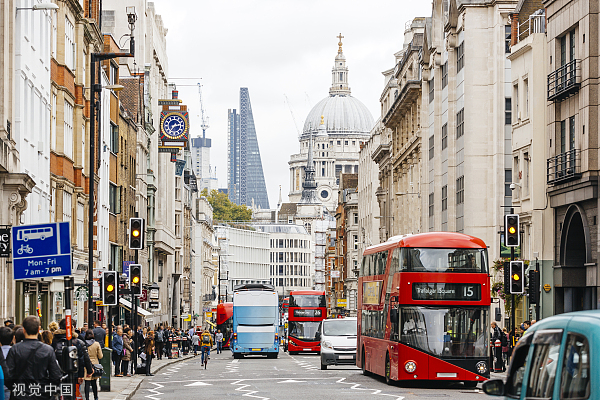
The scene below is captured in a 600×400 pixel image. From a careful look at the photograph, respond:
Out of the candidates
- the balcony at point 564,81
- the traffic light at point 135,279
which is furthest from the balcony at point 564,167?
the traffic light at point 135,279

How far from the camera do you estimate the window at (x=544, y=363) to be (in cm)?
938

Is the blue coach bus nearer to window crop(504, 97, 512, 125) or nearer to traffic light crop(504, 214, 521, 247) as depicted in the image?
window crop(504, 97, 512, 125)

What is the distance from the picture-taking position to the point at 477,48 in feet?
180

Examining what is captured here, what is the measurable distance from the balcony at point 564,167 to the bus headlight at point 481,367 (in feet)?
36.8

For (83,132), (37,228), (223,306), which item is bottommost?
(223,306)

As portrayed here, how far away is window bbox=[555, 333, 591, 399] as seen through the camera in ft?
28.6

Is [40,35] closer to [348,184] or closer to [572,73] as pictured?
[572,73]

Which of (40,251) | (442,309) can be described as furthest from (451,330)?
(40,251)

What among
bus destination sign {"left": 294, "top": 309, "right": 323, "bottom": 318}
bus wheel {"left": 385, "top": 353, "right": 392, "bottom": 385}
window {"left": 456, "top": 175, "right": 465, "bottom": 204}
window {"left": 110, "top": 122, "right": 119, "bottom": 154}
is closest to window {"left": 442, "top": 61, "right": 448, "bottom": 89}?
window {"left": 456, "top": 175, "right": 465, "bottom": 204}

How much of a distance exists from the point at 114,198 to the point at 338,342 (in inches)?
846

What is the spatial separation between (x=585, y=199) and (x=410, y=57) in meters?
42.9

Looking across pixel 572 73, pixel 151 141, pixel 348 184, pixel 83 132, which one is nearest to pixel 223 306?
pixel 151 141

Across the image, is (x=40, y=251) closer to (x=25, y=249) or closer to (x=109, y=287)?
(x=25, y=249)

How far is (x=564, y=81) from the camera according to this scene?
125 feet
